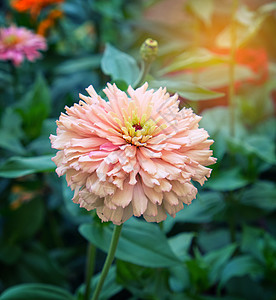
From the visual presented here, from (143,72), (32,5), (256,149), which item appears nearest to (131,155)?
(143,72)

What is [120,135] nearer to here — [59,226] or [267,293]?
[267,293]

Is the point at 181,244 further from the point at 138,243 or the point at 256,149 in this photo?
the point at 256,149

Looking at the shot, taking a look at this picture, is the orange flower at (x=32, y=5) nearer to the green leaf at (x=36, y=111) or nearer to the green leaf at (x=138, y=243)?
the green leaf at (x=36, y=111)

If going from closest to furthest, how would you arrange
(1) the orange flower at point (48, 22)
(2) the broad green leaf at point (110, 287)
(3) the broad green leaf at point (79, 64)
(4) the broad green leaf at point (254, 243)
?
(2) the broad green leaf at point (110, 287), (4) the broad green leaf at point (254, 243), (3) the broad green leaf at point (79, 64), (1) the orange flower at point (48, 22)

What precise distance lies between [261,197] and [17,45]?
2.18ft

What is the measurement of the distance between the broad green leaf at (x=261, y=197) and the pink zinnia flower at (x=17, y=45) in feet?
1.97

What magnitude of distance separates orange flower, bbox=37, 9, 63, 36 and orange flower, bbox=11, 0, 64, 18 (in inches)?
1.3

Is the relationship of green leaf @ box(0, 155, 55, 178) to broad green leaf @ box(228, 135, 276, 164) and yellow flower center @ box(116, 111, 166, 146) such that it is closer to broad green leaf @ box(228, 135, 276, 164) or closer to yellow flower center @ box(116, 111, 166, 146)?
yellow flower center @ box(116, 111, 166, 146)


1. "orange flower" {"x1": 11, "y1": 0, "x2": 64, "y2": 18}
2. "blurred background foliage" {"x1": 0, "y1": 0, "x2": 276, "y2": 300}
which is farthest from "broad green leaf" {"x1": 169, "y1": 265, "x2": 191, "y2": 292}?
"orange flower" {"x1": 11, "y1": 0, "x2": 64, "y2": 18}

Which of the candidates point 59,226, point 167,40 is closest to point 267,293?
point 59,226

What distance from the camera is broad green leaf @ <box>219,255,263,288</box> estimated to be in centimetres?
60

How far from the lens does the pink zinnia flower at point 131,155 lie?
29 cm

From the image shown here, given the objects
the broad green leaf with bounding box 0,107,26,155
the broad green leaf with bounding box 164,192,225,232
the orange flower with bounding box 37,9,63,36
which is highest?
the orange flower with bounding box 37,9,63,36

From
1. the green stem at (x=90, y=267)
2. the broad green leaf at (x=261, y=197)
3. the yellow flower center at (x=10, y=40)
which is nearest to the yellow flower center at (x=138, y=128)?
the green stem at (x=90, y=267)
